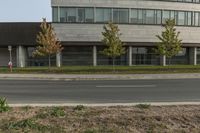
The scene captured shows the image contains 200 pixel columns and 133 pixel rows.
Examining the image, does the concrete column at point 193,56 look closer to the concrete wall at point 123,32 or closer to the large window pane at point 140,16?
the concrete wall at point 123,32

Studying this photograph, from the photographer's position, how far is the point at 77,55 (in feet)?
189

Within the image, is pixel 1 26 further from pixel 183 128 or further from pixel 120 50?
pixel 183 128

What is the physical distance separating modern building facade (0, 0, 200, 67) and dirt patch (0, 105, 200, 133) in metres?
45.3

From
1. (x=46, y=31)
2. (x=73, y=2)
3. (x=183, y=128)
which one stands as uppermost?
(x=73, y=2)

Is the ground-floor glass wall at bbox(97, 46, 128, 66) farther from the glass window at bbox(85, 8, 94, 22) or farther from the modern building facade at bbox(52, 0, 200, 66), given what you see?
the glass window at bbox(85, 8, 94, 22)

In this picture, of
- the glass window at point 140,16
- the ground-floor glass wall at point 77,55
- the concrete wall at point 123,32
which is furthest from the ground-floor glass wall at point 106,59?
the glass window at point 140,16

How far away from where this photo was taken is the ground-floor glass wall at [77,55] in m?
57.4

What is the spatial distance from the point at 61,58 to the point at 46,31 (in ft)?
36.0

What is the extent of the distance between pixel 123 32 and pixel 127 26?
1.21 meters

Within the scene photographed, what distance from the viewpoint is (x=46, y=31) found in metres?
46.6

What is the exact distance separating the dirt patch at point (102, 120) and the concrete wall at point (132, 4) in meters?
46.5

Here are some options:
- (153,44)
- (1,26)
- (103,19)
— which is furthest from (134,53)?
(1,26)

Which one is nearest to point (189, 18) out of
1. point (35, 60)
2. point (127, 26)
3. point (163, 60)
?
point (163, 60)

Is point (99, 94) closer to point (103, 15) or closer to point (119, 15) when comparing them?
point (103, 15)
